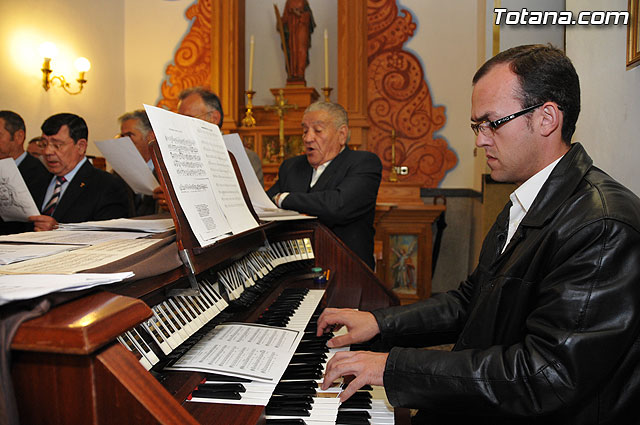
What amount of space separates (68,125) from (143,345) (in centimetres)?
274

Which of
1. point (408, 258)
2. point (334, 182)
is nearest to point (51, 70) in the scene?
point (334, 182)

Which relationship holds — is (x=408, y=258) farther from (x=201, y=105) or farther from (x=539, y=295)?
(x=539, y=295)

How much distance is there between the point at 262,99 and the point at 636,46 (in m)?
5.51

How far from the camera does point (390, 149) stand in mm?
6512

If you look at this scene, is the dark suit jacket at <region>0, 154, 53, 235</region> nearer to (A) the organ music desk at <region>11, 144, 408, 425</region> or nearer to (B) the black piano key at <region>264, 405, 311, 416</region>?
(B) the black piano key at <region>264, 405, 311, 416</region>

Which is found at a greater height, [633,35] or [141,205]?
[633,35]

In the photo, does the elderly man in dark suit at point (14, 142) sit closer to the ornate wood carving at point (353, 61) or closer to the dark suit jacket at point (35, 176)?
the dark suit jacket at point (35, 176)

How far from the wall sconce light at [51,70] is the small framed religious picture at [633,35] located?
5.47 meters

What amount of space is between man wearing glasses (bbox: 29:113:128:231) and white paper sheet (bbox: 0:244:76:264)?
2.01 meters

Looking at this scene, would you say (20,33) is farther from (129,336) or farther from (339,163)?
(129,336)

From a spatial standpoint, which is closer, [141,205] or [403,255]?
[141,205]

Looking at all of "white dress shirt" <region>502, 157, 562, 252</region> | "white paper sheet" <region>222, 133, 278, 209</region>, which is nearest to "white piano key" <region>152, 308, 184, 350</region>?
"white dress shirt" <region>502, 157, 562, 252</region>

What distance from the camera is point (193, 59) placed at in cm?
701

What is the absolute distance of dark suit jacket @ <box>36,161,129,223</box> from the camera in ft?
10.6
